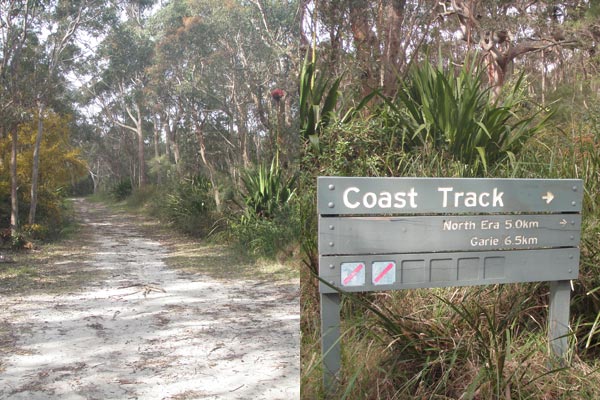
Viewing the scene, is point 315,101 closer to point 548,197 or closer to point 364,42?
point 364,42

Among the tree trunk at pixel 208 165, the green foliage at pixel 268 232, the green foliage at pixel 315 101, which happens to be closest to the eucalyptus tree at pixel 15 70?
the tree trunk at pixel 208 165

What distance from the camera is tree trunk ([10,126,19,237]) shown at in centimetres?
116

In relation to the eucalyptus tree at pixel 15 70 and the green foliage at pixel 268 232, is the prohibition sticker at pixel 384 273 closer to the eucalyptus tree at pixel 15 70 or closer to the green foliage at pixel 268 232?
the green foliage at pixel 268 232

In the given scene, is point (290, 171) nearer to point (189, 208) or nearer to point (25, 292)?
point (189, 208)

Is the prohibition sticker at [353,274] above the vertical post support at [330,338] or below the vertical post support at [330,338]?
above

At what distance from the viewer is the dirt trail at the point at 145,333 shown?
1.18m

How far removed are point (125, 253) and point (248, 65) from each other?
0.54m

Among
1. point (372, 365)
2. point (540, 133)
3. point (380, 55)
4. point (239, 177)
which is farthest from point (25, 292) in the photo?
point (540, 133)

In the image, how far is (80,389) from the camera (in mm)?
1204

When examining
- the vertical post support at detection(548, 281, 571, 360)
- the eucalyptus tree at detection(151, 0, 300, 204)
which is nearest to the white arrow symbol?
the vertical post support at detection(548, 281, 571, 360)

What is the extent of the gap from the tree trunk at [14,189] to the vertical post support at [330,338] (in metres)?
0.74

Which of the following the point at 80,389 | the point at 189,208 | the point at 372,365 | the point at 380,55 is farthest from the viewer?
the point at 380,55

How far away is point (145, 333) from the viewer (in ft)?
4.28

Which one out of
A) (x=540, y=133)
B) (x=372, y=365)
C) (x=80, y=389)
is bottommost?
(x=372, y=365)
